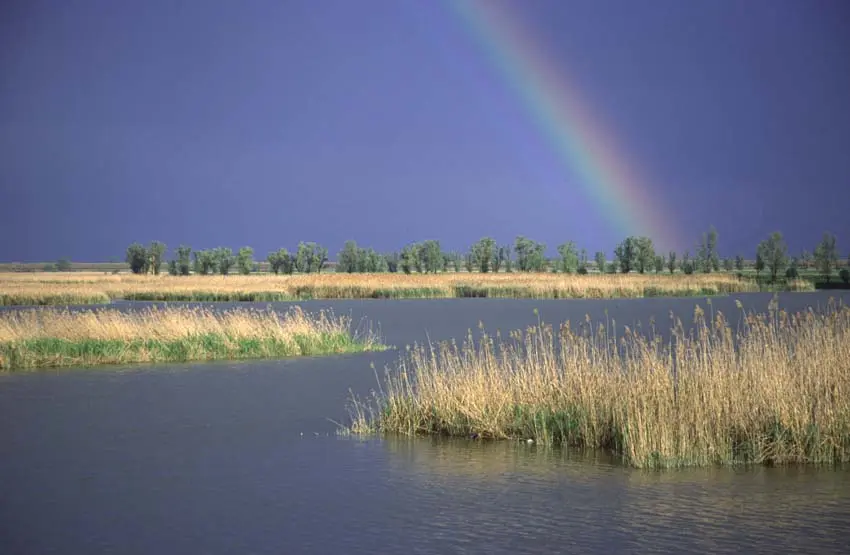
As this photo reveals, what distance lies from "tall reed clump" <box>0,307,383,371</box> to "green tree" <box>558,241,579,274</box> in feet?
324

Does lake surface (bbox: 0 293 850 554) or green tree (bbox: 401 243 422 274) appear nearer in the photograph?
lake surface (bbox: 0 293 850 554)

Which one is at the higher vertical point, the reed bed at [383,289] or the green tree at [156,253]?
the green tree at [156,253]

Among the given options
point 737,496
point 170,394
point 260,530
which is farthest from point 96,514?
point 170,394

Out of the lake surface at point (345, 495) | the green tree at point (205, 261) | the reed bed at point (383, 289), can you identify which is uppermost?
the green tree at point (205, 261)

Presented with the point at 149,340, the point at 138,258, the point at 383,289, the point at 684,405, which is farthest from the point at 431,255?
the point at 684,405

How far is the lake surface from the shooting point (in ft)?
29.2

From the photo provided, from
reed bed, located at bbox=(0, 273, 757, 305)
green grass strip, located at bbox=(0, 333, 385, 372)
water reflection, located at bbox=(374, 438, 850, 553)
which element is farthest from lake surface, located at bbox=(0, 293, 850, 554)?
reed bed, located at bbox=(0, 273, 757, 305)

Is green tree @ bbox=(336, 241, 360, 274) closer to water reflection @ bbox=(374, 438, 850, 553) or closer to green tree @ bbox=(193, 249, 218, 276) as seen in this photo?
green tree @ bbox=(193, 249, 218, 276)

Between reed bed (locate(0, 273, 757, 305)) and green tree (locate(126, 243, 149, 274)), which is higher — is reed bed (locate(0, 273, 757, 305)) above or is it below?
below

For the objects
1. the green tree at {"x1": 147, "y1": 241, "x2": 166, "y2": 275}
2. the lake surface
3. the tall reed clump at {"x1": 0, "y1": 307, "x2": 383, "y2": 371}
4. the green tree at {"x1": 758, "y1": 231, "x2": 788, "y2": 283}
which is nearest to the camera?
the lake surface

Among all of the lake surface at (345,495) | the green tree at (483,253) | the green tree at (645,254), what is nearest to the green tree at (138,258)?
the green tree at (483,253)

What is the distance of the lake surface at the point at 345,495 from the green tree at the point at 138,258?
107006 mm

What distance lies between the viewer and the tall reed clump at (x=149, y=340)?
2328cm

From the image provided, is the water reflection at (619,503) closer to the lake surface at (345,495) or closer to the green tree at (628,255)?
the lake surface at (345,495)
